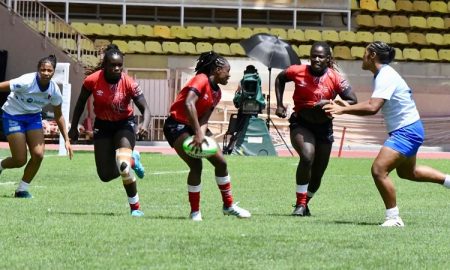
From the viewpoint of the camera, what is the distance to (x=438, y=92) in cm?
4206

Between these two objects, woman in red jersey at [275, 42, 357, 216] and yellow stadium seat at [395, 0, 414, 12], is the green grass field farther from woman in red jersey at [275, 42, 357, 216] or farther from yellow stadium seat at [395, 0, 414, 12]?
yellow stadium seat at [395, 0, 414, 12]

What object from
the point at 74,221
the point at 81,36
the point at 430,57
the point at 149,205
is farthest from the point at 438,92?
the point at 74,221

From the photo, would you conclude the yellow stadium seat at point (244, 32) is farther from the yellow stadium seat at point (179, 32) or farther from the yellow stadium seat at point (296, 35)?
the yellow stadium seat at point (179, 32)

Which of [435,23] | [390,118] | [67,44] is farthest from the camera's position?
[435,23]

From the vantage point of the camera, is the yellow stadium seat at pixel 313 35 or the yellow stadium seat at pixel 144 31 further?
the yellow stadium seat at pixel 313 35

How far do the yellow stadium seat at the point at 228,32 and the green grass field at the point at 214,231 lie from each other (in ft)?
78.7

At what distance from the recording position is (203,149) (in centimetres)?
1091

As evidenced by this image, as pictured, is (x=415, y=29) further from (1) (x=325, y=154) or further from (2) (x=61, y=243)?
(2) (x=61, y=243)

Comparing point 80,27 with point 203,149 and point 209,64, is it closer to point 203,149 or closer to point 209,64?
point 209,64

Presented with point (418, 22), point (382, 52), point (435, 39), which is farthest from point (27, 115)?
point (418, 22)

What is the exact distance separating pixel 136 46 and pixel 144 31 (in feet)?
2.86

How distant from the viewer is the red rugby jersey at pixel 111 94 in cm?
1203

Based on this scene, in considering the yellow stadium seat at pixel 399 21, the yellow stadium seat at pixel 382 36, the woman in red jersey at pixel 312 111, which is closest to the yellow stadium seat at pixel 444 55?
the yellow stadium seat at pixel 399 21

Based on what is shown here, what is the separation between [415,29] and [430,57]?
1791mm
